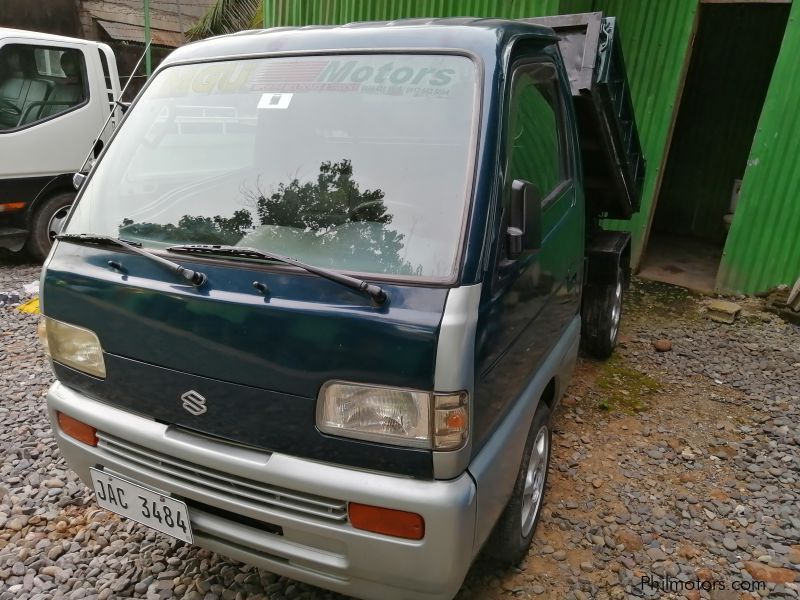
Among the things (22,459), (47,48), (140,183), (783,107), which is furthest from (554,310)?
(47,48)

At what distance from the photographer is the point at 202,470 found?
1.83m

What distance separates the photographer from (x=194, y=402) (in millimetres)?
1796

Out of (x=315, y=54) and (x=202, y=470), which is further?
(x=315, y=54)

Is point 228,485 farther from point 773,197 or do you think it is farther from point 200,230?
point 773,197

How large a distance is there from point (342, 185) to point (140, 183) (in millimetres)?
846

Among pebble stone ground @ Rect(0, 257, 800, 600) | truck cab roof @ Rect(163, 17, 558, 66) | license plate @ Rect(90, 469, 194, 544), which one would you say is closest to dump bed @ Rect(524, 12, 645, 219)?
truck cab roof @ Rect(163, 17, 558, 66)

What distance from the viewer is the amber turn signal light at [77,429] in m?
2.05

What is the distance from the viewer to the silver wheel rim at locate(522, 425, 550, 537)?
2.35 m

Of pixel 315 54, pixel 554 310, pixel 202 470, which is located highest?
pixel 315 54

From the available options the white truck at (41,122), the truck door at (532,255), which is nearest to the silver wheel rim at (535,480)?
the truck door at (532,255)

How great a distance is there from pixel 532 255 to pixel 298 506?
3.84 ft

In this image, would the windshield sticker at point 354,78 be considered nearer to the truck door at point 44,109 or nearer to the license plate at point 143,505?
the license plate at point 143,505

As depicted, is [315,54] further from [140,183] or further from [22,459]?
[22,459]

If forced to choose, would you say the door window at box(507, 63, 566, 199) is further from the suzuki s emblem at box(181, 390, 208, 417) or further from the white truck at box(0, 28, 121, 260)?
the white truck at box(0, 28, 121, 260)
